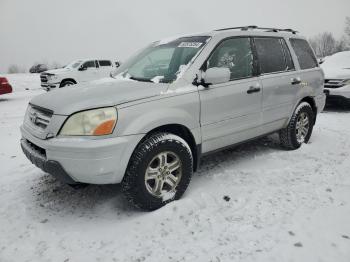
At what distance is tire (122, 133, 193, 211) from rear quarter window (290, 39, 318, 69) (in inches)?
105

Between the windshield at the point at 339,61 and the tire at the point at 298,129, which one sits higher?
the windshield at the point at 339,61

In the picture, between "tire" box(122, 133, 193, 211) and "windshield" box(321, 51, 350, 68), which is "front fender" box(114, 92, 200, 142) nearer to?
"tire" box(122, 133, 193, 211)

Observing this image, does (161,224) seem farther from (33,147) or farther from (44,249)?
(33,147)

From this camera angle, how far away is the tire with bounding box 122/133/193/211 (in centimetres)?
292

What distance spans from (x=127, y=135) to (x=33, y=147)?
105cm

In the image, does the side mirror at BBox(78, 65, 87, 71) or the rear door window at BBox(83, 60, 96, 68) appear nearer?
the side mirror at BBox(78, 65, 87, 71)

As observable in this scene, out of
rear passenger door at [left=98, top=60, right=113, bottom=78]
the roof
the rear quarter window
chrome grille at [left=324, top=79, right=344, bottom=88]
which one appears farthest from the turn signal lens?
rear passenger door at [left=98, top=60, right=113, bottom=78]

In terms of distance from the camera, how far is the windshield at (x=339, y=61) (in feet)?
30.8

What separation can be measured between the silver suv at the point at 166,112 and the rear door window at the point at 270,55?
0.05 feet

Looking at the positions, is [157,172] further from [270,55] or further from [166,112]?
[270,55]

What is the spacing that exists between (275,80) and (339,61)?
6.71 m

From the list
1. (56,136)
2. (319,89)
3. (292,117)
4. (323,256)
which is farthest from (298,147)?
(56,136)

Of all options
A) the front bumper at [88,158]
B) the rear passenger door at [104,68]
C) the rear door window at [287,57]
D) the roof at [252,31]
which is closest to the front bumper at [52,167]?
the front bumper at [88,158]

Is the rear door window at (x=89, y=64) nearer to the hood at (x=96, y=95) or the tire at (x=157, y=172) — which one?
the hood at (x=96, y=95)
